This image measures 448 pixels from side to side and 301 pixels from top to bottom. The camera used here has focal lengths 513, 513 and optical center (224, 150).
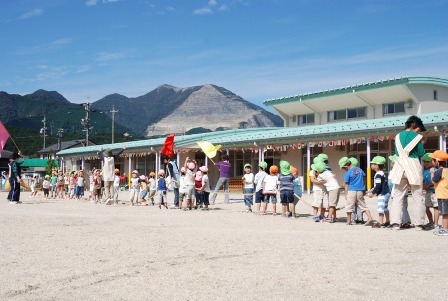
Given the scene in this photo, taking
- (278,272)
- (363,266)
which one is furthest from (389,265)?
(278,272)

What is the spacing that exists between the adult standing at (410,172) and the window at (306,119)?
19.7 meters

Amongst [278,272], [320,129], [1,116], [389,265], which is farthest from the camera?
[1,116]

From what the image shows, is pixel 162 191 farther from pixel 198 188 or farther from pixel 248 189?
pixel 248 189

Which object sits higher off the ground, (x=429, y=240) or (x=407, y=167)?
(x=407, y=167)

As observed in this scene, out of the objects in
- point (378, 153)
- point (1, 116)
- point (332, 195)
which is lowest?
point (332, 195)

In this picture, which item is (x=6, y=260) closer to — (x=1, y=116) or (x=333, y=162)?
(x=333, y=162)

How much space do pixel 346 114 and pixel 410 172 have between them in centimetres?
1835

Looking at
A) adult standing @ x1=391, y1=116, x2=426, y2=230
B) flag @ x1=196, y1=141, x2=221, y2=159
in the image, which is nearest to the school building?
flag @ x1=196, y1=141, x2=221, y2=159

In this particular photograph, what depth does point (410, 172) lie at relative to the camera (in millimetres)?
8133

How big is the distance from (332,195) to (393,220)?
1.69m

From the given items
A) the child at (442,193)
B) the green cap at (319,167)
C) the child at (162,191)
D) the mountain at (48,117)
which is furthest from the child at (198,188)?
the mountain at (48,117)

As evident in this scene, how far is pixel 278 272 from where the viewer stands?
4.85 meters

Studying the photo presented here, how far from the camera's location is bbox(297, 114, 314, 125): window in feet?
92.2

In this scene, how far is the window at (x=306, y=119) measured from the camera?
28.1 meters
